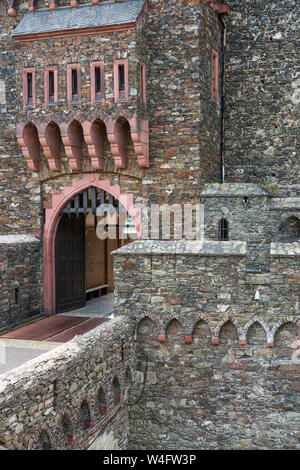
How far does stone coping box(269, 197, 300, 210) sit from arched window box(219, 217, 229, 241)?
3.53 ft

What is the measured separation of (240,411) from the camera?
7.54 metres

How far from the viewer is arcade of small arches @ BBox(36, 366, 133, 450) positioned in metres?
5.27

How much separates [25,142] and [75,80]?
72.9 inches

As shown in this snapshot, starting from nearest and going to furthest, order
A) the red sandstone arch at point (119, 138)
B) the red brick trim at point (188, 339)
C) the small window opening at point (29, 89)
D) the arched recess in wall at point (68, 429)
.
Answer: the arched recess in wall at point (68, 429) < the red brick trim at point (188, 339) < the red sandstone arch at point (119, 138) < the small window opening at point (29, 89)

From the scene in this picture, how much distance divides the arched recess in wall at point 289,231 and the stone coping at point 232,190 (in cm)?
93

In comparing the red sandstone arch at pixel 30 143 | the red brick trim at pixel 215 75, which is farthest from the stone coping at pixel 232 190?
→ the red sandstone arch at pixel 30 143

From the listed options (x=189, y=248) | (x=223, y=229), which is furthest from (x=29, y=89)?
(x=189, y=248)

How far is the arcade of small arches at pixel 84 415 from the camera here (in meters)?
5.27

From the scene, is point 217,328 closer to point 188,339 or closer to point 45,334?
point 188,339

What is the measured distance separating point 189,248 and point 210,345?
1.65 meters

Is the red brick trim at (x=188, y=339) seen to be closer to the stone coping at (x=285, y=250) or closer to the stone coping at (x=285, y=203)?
the stone coping at (x=285, y=250)

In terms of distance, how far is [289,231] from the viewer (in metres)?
10.6

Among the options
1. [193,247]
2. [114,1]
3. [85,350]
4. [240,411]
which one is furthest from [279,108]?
[85,350]

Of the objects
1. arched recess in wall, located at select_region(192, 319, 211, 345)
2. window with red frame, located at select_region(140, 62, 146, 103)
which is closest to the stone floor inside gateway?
arched recess in wall, located at select_region(192, 319, 211, 345)
